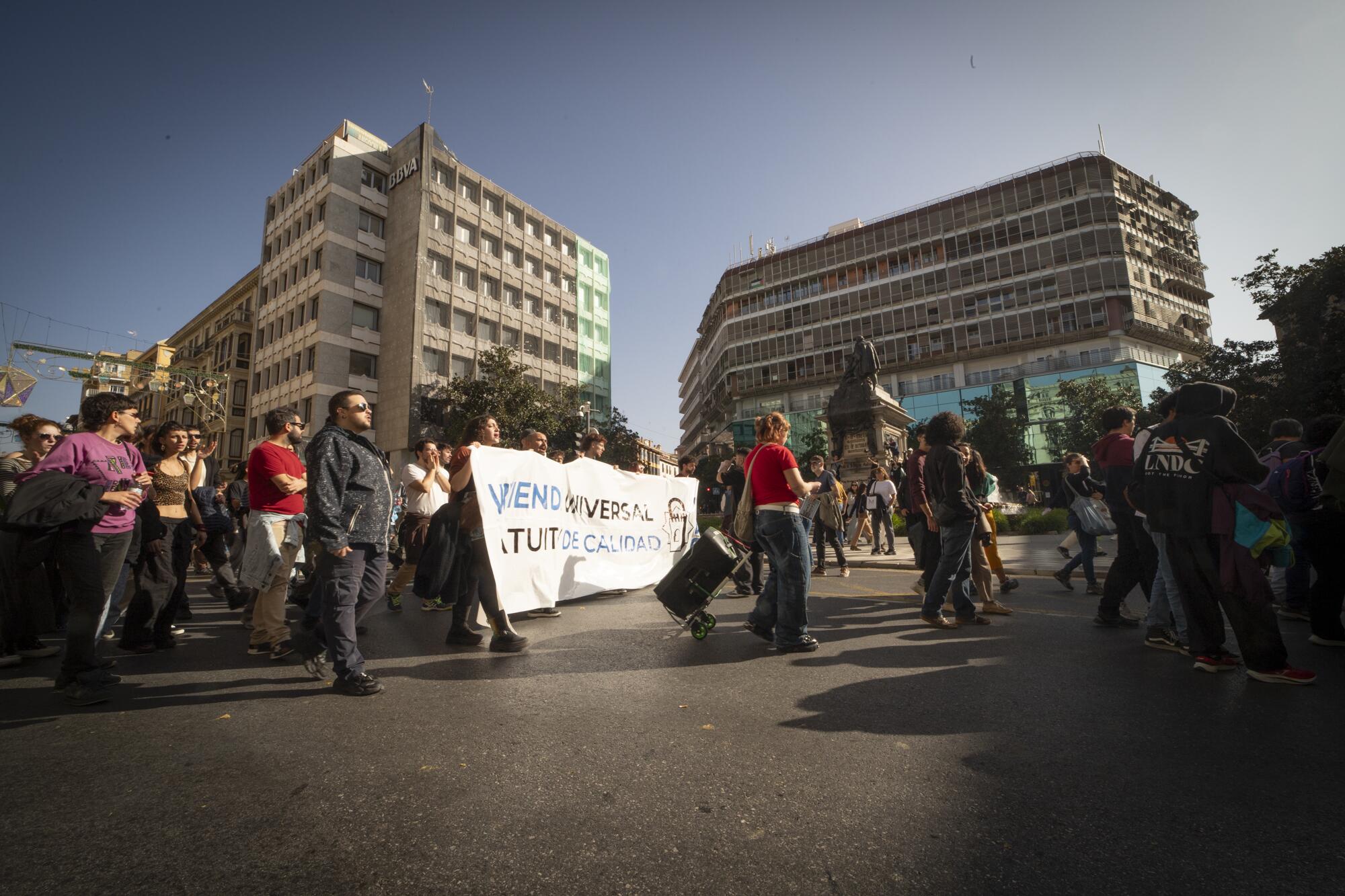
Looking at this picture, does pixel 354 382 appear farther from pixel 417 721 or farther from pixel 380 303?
pixel 417 721

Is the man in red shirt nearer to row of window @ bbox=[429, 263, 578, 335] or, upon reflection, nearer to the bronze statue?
the bronze statue

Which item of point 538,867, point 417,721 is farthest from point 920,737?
point 417,721

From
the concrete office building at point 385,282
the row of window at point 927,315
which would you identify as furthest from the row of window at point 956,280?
the concrete office building at point 385,282

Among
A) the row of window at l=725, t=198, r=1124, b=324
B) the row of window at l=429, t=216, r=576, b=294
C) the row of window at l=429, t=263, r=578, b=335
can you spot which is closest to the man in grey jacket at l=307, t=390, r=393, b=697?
the row of window at l=429, t=263, r=578, b=335

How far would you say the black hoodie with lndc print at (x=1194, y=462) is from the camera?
4.19 metres

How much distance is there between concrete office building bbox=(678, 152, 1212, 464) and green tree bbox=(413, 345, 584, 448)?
29.9m

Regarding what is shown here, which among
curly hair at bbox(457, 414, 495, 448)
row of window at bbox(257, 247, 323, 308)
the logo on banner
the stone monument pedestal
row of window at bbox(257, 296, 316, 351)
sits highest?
row of window at bbox(257, 247, 323, 308)

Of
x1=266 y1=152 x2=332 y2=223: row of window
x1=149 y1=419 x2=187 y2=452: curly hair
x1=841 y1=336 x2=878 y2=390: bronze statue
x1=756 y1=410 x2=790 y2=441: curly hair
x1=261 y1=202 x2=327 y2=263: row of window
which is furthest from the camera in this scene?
x1=266 y1=152 x2=332 y2=223: row of window

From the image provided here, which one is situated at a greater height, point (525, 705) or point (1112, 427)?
point (1112, 427)

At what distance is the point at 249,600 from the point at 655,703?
5.24 metres

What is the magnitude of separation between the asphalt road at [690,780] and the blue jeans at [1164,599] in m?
0.42

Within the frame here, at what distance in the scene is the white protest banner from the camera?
5.93 m

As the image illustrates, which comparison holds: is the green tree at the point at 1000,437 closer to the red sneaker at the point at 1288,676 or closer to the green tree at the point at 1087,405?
the green tree at the point at 1087,405

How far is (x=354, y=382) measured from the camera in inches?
1447
